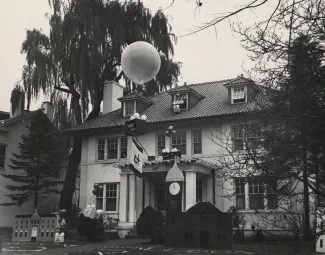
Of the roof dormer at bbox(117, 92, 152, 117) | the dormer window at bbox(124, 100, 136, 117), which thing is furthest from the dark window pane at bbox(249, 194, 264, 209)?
the dormer window at bbox(124, 100, 136, 117)

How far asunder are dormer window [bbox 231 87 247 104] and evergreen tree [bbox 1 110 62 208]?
9.98 meters

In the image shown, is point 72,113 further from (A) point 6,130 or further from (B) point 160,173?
(B) point 160,173

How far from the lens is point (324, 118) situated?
4348mm

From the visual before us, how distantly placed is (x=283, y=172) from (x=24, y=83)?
20709 millimetres

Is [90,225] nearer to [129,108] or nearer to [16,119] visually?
[129,108]

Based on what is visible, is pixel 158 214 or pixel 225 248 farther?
pixel 158 214

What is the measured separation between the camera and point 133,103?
80.6 ft

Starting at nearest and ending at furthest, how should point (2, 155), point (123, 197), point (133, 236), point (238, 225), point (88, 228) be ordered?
1. point (88, 228)
2. point (238, 225)
3. point (133, 236)
4. point (123, 197)
5. point (2, 155)

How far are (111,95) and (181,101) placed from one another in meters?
4.96

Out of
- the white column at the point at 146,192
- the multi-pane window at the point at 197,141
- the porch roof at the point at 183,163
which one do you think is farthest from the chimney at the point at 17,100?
the multi-pane window at the point at 197,141

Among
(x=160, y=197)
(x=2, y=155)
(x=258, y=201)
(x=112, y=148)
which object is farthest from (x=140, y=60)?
(x=2, y=155)

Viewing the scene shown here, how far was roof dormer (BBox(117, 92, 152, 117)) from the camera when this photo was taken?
79.8 feet

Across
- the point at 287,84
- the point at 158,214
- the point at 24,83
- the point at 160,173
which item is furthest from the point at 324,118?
the point at 24,83

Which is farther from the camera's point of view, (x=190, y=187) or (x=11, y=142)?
(x=11, y=142)
